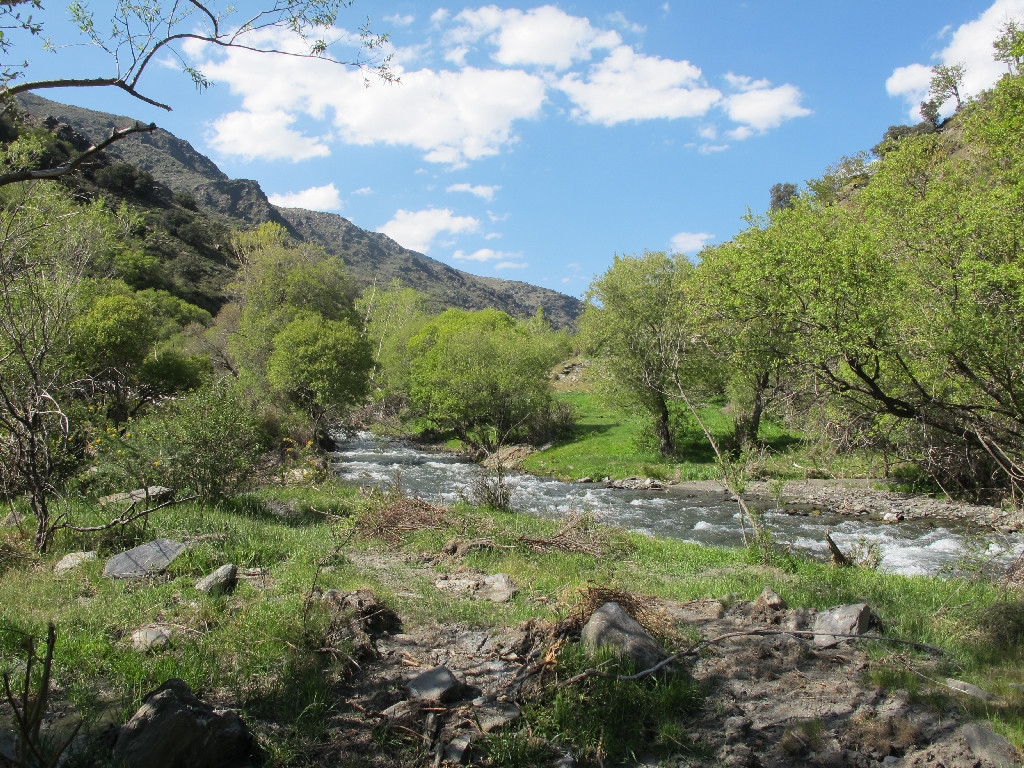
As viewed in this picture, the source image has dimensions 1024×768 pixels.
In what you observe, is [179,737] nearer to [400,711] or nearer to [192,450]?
[400,711]

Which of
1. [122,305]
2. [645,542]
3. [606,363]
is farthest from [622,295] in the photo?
[122,305]

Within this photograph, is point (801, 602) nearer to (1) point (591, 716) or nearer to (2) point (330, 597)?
(1) point (591, 716)

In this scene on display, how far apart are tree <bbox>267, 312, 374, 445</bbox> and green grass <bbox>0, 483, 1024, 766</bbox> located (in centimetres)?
2245

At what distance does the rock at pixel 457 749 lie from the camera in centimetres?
420

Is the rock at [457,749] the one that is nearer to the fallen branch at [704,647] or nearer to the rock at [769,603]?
the fallen branch at [704,647]

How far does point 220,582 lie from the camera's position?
7.18m

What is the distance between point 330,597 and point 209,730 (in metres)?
2.57

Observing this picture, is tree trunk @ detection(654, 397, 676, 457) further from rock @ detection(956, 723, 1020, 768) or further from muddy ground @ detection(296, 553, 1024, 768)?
rock @ detection(956, 723, 1020, 768)

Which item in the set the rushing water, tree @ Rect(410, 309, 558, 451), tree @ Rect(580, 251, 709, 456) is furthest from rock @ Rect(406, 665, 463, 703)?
tree @ Rect(410, 309, 558, 451)

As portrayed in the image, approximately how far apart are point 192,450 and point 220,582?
565 centimetres

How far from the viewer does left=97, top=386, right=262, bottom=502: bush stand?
1178 cm

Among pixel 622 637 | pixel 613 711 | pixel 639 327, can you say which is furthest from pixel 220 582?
pixel 639 327

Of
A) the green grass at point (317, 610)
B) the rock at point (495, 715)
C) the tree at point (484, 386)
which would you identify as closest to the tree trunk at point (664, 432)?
the tree at point (484, 386)

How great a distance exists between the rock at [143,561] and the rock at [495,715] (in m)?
4.87
